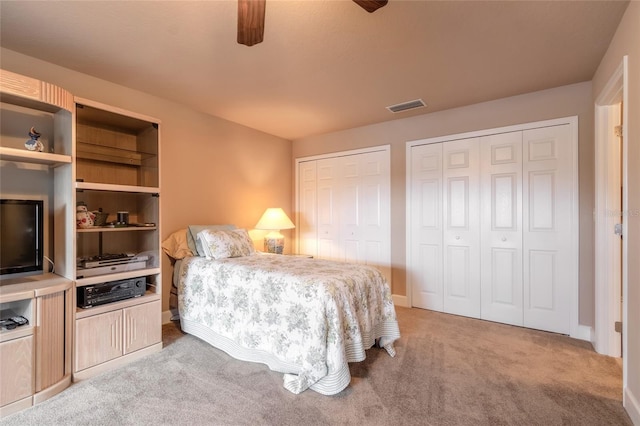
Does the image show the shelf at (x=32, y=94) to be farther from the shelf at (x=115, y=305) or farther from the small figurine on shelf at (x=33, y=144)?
the shelf at (x=115, y=305)

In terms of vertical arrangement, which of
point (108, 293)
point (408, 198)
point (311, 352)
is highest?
point (408, 198)

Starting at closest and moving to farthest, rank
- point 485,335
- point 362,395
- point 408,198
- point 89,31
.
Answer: point 362,395
point 89,31
point 485,335
point 408,198

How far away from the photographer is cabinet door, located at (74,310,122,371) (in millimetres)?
2111

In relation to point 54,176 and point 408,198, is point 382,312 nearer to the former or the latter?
point 408,198

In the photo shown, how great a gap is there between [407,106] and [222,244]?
8.37 feet

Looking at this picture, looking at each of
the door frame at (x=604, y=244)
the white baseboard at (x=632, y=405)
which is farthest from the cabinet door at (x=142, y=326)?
the door frame at (x=604, y=244)

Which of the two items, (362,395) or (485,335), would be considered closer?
(362,395)

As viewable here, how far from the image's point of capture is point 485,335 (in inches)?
113

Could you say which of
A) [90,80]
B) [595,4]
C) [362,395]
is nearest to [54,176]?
[90,80]

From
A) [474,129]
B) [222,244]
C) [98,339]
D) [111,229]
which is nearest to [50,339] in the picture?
[98,339]

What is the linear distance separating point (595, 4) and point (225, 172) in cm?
360

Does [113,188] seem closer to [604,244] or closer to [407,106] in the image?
[407,106]

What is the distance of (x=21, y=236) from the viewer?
6.61ft

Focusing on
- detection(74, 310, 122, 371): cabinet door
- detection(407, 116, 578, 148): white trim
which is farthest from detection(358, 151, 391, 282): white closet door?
detection(74, 310, 122, 371): cabinet door
